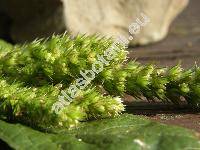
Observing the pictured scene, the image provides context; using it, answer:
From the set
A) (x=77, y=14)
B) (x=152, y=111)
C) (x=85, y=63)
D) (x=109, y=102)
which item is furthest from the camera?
(x=77, y=14)

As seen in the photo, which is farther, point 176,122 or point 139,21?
point 139,21

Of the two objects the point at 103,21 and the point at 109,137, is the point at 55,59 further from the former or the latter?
the point at 103,21

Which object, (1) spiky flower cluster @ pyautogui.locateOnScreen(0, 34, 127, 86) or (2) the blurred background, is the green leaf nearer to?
(1) spiky flower cluster @ pyautogui.locateOnScreen(0, 34, 127, 86)

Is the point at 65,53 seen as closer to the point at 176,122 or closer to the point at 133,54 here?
the point at 176,122

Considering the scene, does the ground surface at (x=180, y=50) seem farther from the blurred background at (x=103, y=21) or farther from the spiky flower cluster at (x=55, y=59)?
the spiky flower cluster at (x=55, y=59)

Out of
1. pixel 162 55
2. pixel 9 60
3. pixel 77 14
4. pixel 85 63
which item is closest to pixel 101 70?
pixel 85 63

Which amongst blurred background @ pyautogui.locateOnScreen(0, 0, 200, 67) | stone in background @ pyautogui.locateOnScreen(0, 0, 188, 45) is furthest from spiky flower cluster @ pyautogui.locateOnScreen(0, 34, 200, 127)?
stone in background @ pyautogui.locateOnScreen(0, 0, 188, 45)
